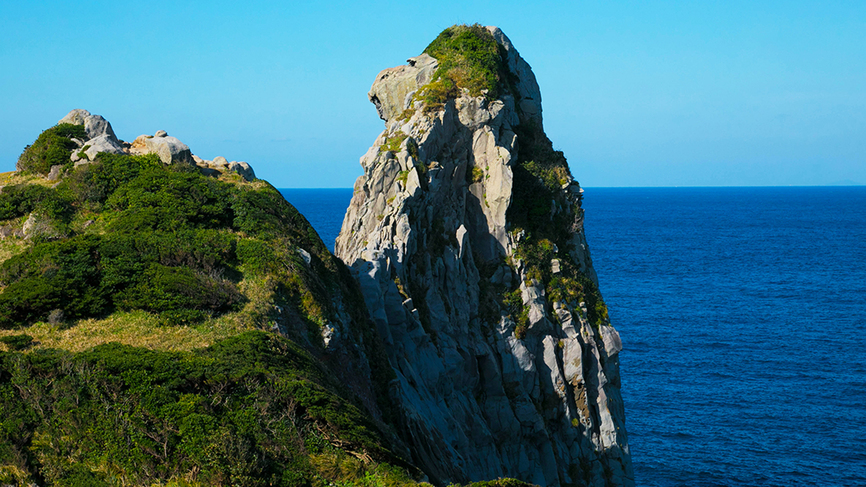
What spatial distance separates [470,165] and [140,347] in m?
28.2

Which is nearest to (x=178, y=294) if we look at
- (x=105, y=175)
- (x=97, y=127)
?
(x=105, y=175)

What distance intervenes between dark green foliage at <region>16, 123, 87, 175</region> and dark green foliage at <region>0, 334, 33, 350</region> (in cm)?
1512

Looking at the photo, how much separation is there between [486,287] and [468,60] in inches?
646

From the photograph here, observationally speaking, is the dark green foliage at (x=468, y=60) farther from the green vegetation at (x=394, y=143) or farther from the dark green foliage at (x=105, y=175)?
the dark green foliage at (x=105, y=175)

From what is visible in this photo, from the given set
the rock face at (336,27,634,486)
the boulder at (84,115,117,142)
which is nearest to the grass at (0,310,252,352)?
the rock face at (336,27,634,486)

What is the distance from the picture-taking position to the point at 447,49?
49.6 metres

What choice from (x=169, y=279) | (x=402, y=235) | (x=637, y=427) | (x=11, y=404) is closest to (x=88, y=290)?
(x=169, y=279)

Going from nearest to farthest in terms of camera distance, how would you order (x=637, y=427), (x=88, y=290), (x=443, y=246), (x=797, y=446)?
1. (x=88, y=290)
2. (x=443, y=246)
3. (x=797, y=446)
4. (x=637, y=427)

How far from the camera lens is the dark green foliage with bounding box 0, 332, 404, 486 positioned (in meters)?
15.8

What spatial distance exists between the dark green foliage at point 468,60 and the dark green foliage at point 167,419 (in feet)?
96.8

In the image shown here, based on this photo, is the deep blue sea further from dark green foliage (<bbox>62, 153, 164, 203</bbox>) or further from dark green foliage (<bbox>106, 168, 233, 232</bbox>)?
dark green foliage (<bbox>62, 153, 164, 203</bbox>)

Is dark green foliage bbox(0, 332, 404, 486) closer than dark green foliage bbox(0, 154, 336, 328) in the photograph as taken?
Yes

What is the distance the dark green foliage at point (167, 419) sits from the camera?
51.9ft

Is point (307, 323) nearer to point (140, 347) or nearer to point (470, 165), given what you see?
point (140, 347)
